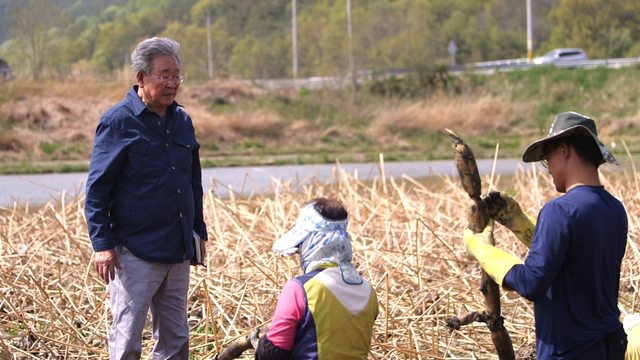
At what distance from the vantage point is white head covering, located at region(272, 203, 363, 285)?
2297 mm

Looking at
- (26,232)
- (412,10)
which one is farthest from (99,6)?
(26,232)

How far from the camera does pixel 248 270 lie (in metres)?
4.54

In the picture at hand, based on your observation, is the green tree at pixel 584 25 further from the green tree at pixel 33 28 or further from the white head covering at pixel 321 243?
the white head covering at pixel 321 243

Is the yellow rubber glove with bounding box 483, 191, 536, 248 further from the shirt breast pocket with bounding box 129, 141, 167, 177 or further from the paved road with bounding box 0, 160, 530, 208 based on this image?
the paved road with bounding box 0, 160, 530, 208

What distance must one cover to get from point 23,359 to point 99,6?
119m

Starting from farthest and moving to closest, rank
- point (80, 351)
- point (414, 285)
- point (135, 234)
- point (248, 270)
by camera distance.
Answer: point (248, 270), point (414, 285), point (80, 351), point (135, 234)

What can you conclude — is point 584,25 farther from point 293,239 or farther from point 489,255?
point 293,239

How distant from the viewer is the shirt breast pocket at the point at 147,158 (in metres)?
2.83

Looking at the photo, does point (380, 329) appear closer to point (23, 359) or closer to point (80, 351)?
point (80, 351)

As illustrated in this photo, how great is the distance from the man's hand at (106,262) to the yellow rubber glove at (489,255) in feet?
4.91

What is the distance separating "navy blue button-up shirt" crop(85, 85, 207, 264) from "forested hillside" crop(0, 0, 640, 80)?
2305 cm

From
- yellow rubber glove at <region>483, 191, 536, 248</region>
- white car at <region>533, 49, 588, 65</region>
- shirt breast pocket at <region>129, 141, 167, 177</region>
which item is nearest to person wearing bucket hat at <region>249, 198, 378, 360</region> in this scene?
yellow rubber glove at <region>483, 191, 536, 248</region>

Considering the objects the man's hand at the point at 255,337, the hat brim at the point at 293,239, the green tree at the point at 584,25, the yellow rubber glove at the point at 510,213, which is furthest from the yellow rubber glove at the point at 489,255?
the green tree at the point at 584,25


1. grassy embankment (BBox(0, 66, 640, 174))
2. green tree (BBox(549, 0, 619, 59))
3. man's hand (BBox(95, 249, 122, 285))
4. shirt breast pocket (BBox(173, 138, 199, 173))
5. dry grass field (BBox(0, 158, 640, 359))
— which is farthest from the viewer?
green tree (BBox(549, 0, 619, 59))
